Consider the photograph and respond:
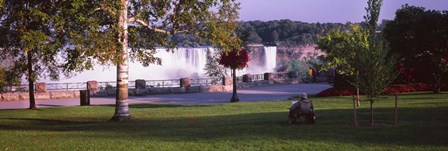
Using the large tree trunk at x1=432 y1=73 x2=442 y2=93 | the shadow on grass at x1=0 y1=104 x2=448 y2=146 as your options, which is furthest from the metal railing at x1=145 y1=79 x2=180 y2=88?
the shadow on grass at x1=0 y1=104 x2=448 y2=146

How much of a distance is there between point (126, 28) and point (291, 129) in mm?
7728

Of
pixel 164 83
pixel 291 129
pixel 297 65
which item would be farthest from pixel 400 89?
pixel 297 65

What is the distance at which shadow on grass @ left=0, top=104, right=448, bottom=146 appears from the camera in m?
11.9

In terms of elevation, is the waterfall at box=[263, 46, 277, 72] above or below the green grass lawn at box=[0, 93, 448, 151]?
above

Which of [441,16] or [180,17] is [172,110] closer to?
[180,17]

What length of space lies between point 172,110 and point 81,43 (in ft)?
23.7

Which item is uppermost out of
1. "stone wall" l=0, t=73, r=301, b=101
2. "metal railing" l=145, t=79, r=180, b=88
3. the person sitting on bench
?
"metal railing" l=145, t=79, r=180, b=88

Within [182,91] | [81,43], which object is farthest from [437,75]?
[81,43]

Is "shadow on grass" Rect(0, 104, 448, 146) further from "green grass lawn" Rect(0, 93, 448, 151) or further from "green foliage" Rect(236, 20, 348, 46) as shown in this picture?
"green foliage" Rect(236, 20, 348, 46)

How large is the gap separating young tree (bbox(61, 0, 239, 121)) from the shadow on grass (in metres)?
2.09

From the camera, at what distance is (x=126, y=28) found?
62.1ft

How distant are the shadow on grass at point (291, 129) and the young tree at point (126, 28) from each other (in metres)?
2.09

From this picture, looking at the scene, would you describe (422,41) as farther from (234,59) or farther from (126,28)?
(126,28)

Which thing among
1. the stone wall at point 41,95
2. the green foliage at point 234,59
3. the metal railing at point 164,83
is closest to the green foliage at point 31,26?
the stone wall at point 41,95
